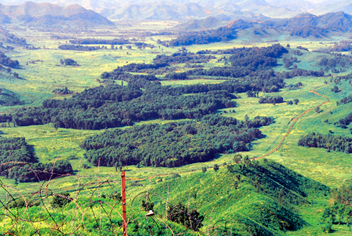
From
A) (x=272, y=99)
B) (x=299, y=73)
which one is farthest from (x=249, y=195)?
(x=299, y=73)

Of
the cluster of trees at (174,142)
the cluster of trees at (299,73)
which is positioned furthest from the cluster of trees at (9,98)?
the cluster of trees at (299,73)

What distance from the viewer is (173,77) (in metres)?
188

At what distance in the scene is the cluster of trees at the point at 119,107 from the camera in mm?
116000

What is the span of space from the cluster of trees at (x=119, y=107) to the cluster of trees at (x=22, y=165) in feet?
74.8

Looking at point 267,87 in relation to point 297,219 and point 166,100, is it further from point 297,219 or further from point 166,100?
point 297,219

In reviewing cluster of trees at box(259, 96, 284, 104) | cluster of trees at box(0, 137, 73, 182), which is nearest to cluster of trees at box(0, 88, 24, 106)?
cluster of trees at box(0, 137, 73, 182)

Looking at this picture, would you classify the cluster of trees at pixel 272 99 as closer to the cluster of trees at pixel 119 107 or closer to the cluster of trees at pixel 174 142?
the cluster of trees at pixel 119 107

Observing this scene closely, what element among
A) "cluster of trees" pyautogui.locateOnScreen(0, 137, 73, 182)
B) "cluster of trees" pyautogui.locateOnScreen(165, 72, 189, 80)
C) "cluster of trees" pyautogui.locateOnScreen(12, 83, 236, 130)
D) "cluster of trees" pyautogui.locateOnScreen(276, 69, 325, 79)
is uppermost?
"cluster of trees" pyautogui.locateOnScreen(276, 69, 325, 79)

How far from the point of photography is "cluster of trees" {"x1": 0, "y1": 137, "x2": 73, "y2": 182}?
71625 millimetres

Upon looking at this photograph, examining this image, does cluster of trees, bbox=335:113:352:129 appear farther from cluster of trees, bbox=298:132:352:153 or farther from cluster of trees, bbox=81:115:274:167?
cluster of trees, bbox=81:115:274:167

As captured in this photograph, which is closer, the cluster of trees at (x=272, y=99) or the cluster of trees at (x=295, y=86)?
the cluster of trees at (x=272, y=99)

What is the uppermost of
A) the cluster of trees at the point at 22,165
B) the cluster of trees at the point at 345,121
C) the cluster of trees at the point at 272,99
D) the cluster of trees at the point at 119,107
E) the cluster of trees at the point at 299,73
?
the cluster of trees at the point at 299,73

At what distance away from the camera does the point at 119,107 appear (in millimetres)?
131000

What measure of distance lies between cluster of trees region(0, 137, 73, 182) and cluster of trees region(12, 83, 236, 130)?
2280 centimetres
